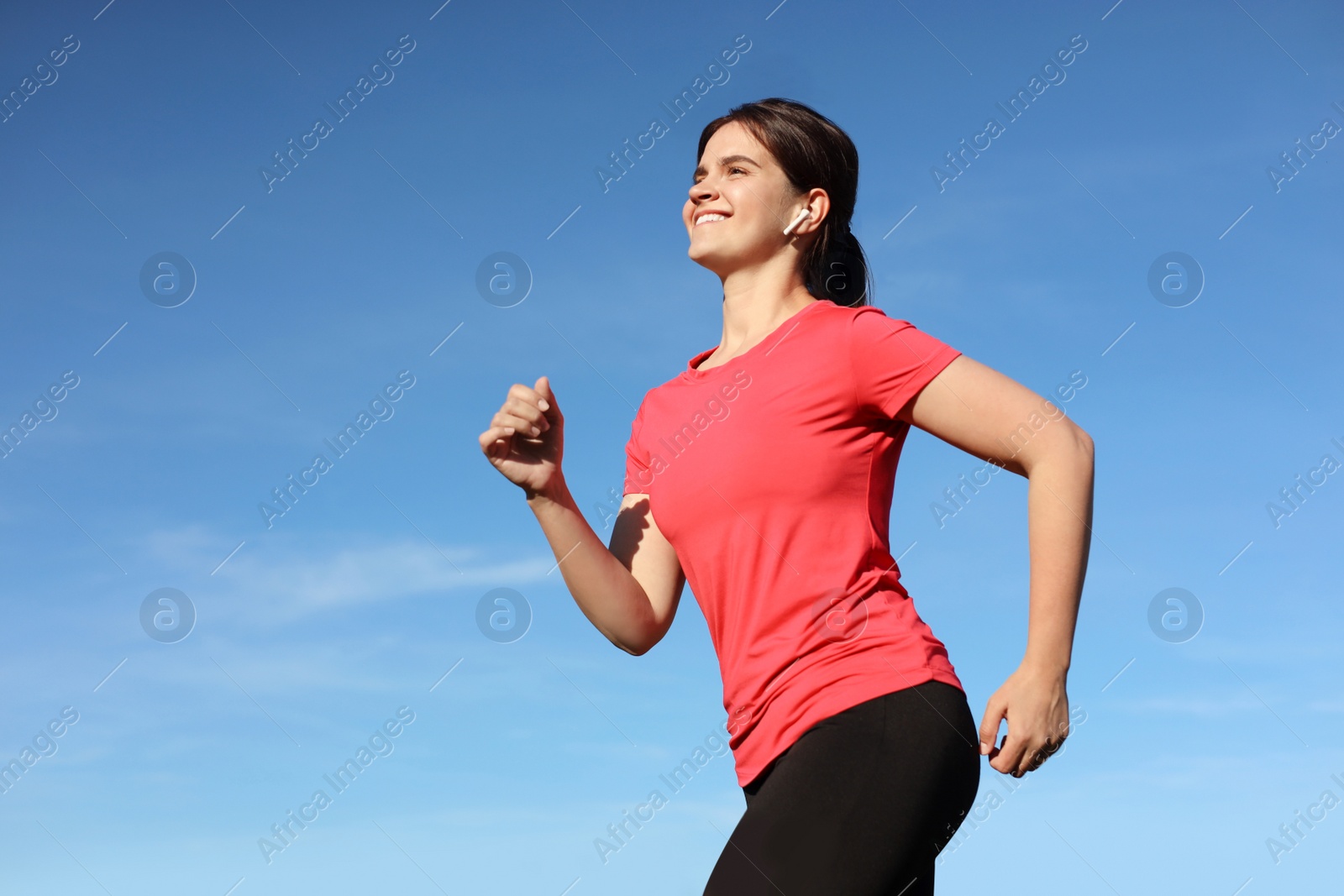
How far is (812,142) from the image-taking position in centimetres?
363

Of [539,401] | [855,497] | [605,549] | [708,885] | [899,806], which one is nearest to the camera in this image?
[899,806]

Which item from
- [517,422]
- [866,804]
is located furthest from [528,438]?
[866,804]

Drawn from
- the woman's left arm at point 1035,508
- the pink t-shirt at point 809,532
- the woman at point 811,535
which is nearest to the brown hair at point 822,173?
the woman at point 811,535

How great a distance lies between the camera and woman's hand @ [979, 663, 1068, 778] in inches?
99.4

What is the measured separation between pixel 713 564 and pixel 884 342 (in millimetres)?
702

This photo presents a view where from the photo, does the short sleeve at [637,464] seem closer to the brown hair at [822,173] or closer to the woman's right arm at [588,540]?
the woman's right arm at [588,540]

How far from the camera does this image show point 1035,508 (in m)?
2.70

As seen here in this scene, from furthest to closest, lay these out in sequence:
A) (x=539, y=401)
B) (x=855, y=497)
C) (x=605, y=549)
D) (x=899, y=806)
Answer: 1. (x=605, y=549)
2. (x=539, y=401)
3. (x=855, y=497)
4. (x=899, y=806)

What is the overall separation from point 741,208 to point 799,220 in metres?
0.19

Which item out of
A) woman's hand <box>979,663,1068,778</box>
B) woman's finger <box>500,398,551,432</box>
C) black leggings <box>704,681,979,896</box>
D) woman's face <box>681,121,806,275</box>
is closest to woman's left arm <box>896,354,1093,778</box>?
woman's hand <box>979,663,1068,778</box>

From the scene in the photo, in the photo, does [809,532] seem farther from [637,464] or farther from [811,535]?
[637,464]

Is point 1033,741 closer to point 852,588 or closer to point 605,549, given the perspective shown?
point 852,588

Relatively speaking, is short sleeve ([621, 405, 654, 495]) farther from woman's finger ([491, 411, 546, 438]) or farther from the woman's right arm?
woman's finger ([491, 411, 546, 438])

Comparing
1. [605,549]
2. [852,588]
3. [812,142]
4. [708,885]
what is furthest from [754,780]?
[812,142]
